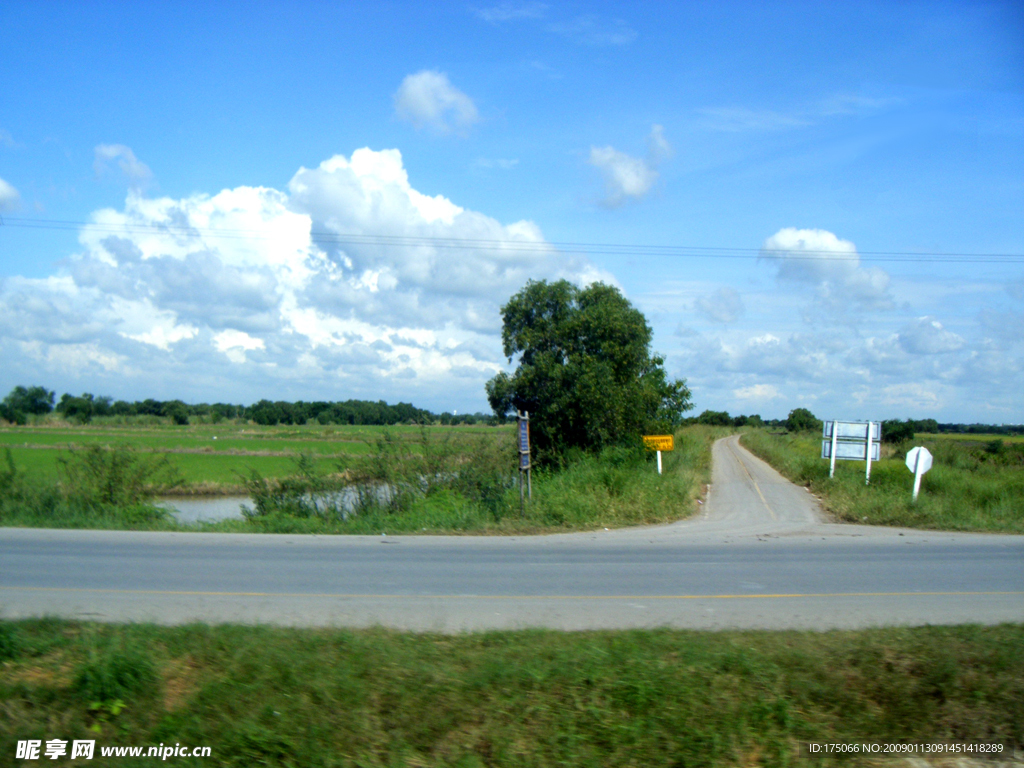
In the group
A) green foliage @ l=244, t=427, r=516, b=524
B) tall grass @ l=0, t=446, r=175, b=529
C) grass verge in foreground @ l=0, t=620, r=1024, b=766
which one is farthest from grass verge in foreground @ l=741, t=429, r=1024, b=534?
tall grass @ l=0, t=446, r=175, b=529

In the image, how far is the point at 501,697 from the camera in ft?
16.2

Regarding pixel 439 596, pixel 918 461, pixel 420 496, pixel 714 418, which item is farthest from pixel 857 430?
pixel 714 418

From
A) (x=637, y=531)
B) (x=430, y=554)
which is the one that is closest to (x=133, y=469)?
(x=430, y=554)

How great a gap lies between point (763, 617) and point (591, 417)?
18.7 m

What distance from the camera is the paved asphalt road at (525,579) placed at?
299 inches

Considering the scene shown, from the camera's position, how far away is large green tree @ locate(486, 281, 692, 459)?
26.5 m

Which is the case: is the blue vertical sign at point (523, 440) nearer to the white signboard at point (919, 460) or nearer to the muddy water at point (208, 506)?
the white signboard at point (919, 460)

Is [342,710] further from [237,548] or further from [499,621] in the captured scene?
[237,548]

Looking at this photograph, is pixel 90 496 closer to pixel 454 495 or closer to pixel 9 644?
pixel 454 495

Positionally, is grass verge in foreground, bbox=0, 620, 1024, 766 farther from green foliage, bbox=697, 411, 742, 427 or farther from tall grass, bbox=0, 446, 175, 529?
green foliage, bbox=697, 411, 742, 427

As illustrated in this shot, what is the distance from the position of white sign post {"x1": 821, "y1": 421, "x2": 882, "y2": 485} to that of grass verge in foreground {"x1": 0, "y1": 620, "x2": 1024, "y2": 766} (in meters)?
17.2

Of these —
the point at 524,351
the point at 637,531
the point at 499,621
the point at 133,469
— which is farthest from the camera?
the point at 524,351

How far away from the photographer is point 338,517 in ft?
56.5

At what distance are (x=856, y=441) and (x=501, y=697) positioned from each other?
20.3 m
